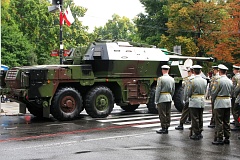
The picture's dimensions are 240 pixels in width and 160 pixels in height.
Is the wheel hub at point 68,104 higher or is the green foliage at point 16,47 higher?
the green foliage at point 16,47

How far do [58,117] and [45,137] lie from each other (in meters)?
3.59

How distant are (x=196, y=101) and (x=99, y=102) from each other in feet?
17.6

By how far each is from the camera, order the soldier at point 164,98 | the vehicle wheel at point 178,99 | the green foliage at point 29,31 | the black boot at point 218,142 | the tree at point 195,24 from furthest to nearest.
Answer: the green foliage at point 29,31 < the tree at point 195,24 < the vehicle wheel at point 178,99 < the soldier at point 164,98 < the black boot at point 218,142

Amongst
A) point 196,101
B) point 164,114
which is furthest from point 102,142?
point 196,101

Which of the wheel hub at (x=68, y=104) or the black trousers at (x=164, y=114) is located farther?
the wheel hub at (x=68, y=104)

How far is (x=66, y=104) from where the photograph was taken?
14562mm

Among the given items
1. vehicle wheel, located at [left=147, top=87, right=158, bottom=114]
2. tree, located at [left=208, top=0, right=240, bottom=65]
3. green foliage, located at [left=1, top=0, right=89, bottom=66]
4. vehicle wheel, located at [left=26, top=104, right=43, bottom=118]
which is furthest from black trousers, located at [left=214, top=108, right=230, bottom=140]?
green foliage, located at [left=1, top=0, right=89, bottom=66]

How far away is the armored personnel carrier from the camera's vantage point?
14.1 meters

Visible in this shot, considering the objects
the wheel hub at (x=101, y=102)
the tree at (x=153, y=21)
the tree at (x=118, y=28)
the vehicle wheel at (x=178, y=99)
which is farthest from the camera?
the tree at (x=118, y=28)

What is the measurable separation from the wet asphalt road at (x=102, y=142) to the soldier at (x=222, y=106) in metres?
0.28

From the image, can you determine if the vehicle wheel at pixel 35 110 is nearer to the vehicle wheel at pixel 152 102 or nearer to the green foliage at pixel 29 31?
the vehicle wheel at pixel 152 102

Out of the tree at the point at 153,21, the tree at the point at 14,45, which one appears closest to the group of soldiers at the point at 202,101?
the tree at the point at 14,45

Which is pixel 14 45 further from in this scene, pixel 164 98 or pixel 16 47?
pixel 164 98

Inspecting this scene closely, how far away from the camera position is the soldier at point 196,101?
10.7 metres
